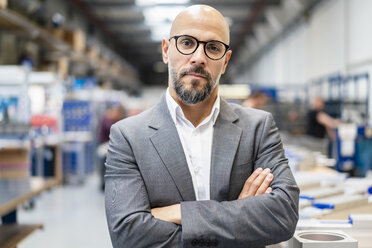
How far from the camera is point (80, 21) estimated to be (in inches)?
529

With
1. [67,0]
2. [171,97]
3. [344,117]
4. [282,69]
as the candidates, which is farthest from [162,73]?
[171,97]

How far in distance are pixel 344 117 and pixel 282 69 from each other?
7.73 metres

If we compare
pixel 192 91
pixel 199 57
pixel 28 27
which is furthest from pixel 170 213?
pixel 28 27

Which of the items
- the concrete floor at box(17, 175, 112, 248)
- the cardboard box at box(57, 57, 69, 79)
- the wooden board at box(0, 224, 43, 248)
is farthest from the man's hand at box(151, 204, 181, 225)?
the cardboard box at box(57, 57, 69, 79)

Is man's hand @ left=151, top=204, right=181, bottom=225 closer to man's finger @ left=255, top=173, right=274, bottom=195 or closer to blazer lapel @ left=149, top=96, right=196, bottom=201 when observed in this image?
blazer lapel @ left=149, top=96, right=196, bottom=201

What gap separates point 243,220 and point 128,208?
42 centimetres

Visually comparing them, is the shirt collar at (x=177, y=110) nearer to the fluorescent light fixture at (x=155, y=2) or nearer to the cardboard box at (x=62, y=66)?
the cardboard box at (x=62, y=66)

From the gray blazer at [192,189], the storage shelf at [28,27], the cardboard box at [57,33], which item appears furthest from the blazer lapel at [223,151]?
the cardboard box at [57,33]

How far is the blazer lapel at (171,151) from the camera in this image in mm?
1621

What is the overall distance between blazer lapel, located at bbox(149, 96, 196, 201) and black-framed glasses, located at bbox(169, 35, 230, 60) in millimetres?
264

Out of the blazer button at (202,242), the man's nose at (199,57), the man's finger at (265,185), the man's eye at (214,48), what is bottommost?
the blazer button at (202,242)

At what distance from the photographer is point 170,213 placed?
156cm

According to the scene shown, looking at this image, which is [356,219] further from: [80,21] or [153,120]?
[80,21]

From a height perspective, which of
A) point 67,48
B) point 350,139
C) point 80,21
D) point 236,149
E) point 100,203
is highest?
point 80,21
